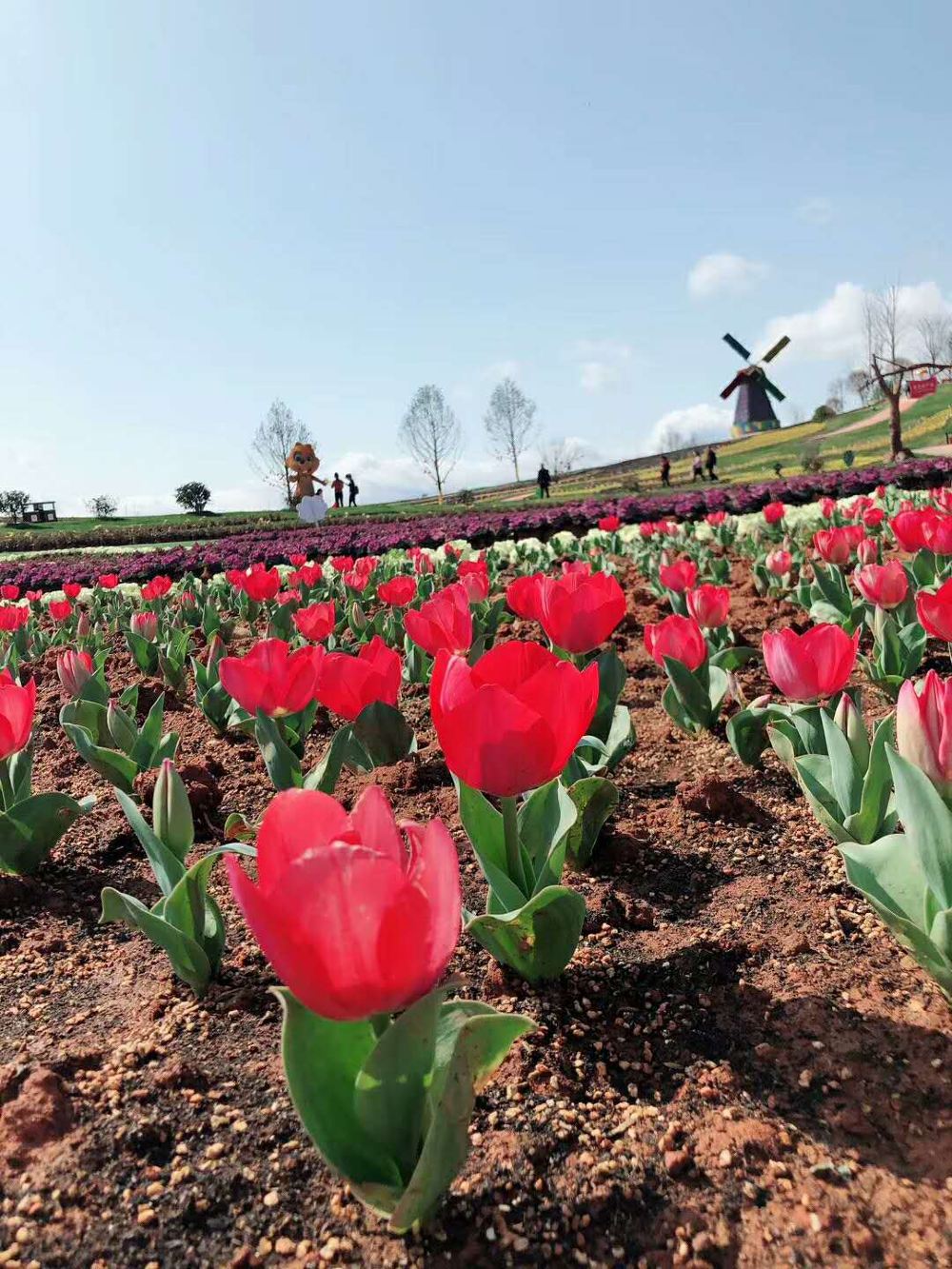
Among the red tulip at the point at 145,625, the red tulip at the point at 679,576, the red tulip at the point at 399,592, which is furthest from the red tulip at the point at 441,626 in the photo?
the red tulip at the point at 145,625

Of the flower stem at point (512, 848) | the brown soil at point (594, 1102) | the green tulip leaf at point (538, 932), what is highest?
the flower stem at point (512, 848)

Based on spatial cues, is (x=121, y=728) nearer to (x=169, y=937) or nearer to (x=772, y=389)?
(x=169, y=937)

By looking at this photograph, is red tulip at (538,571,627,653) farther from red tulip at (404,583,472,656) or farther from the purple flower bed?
the purple flower bed

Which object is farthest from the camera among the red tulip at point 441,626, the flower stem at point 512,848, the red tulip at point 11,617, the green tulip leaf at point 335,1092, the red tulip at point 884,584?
the red tulip at point 11,617

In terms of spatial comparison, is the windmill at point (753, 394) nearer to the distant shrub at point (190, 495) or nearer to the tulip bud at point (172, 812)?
the distant shrub at point (190, 495)

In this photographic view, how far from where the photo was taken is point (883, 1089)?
1.27m

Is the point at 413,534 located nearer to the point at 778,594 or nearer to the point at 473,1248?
the point at 778,594

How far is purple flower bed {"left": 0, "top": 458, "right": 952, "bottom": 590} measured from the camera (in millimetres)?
12469

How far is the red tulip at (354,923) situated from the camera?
2.73 feet

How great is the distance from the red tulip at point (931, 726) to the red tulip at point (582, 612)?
2.65 ft

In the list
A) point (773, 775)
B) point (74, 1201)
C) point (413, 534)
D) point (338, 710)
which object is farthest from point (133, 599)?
point (74, 1201)

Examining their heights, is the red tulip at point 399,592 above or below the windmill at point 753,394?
below

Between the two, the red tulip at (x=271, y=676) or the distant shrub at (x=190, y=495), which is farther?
the distant shrub at (x=190, y=495)

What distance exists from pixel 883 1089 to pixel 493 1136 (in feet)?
1.94
